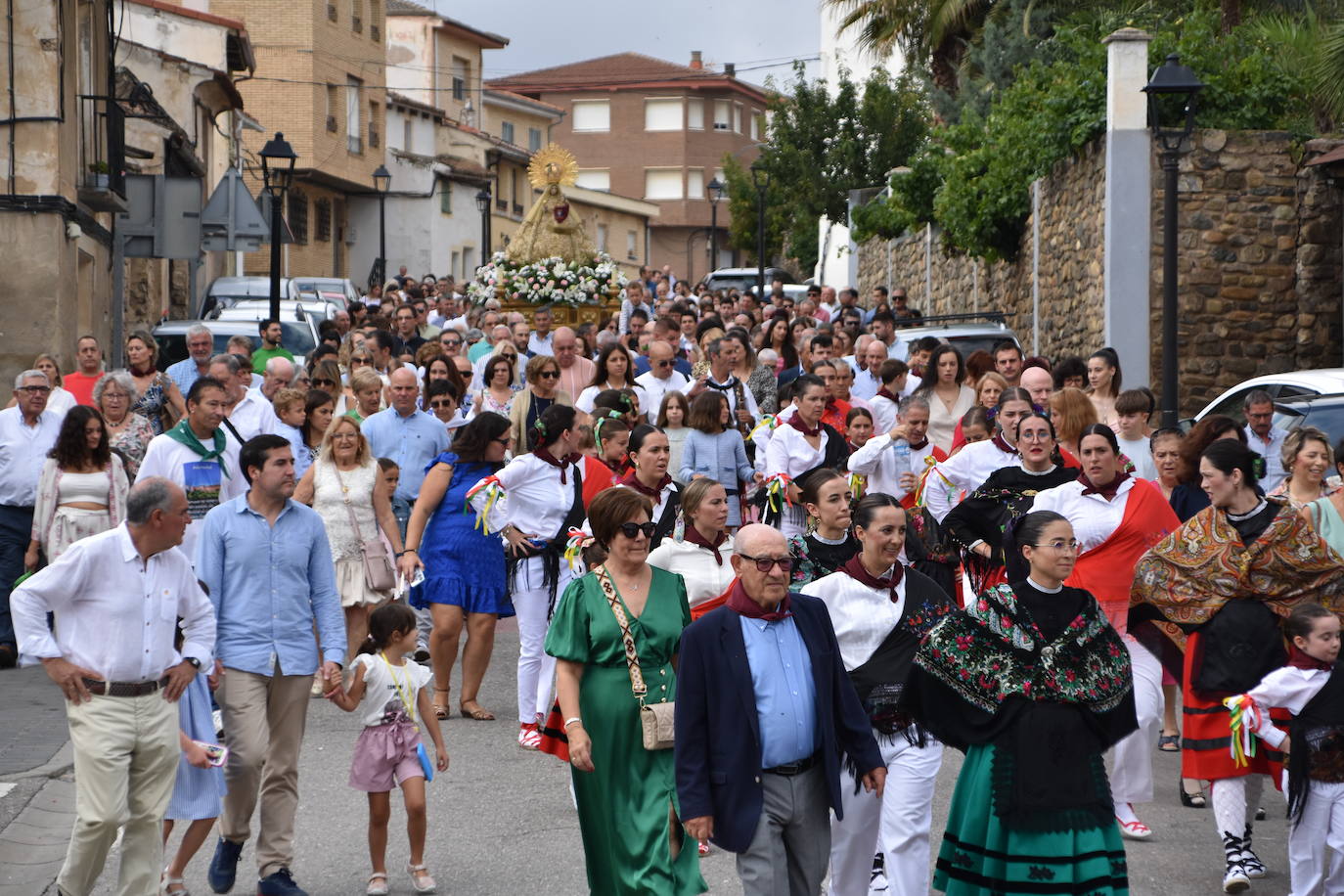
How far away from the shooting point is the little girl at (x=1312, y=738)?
716 centimetres

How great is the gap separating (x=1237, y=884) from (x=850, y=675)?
1980mm

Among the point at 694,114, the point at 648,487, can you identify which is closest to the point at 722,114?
the point at 694,114

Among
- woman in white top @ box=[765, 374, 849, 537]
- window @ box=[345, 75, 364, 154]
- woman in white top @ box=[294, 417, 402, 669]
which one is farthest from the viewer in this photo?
window @ box=[345, 75, 364, 154]

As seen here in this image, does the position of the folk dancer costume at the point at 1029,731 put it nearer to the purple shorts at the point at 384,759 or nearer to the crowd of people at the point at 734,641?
the crowd of people at the point at 734,641

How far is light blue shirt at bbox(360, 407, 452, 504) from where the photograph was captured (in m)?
12.5

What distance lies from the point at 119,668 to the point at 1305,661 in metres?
4.65

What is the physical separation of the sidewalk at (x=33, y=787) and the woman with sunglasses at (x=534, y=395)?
3.52 m

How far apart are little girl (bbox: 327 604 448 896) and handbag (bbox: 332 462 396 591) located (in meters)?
3.04

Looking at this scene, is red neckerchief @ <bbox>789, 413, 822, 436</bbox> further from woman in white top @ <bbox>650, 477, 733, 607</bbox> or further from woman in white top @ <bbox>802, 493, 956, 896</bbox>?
woman in white top @ <bbox>802, 493, 956, 896</bbox>

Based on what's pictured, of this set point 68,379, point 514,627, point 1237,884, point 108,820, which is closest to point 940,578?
point 1237,884

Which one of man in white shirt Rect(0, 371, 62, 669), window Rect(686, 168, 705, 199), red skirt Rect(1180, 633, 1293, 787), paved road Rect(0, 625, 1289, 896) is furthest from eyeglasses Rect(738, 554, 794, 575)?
window Rect(686, 168, 705, 199)

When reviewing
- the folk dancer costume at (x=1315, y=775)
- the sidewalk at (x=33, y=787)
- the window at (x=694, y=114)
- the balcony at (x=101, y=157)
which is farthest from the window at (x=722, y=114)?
the folk dancer costume at (x=1315, y=775)

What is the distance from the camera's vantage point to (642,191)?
282ft

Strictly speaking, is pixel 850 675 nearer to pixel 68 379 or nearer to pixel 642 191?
pixel 68 379
